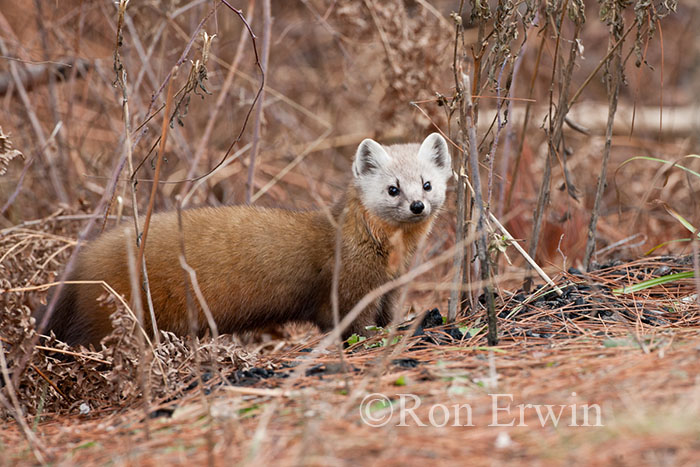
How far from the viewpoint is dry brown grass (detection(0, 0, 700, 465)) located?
276cm

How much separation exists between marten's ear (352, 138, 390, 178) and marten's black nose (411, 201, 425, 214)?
0.49m

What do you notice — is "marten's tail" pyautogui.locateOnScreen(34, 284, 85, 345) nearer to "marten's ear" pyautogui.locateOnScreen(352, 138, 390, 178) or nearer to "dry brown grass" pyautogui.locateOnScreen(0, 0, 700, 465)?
"dry brown grass" pyautogui.locateOnScreen(0, 0, 700, 465)

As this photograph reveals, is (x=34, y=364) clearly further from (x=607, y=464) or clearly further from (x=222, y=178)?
(x=222, y=178)

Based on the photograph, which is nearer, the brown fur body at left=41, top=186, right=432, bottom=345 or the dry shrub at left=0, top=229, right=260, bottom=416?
the dry shrub at left=0, top=229, right=260, bottom=416

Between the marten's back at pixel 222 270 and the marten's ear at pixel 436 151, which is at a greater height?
the marten's ear at pixel 436 151

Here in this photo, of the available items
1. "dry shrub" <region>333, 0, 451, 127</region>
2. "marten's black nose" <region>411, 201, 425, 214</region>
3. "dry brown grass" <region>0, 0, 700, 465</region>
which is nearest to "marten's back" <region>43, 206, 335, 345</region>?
"dry brown grass" <region>0, 0, 700, 465</region>

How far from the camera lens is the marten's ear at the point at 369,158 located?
5.23 metres

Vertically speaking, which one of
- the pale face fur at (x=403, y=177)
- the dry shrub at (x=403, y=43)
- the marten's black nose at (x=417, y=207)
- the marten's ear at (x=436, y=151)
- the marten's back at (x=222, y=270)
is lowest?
the marten's back at (x=222, y=270)

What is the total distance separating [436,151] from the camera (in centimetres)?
530

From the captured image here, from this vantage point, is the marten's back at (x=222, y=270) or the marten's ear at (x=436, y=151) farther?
Result: the marten's ear at (x=436, y=151)

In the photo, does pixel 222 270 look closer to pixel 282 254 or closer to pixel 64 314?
pixel 282 254

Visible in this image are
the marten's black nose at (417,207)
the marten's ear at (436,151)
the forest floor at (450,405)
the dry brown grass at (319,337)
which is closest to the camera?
the forest floor at (450,405)

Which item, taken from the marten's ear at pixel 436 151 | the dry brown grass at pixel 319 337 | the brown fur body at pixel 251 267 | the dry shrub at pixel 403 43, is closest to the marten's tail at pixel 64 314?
the brown fur body at pixel 251 267

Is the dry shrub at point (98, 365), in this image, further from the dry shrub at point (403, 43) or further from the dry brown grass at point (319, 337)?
Answer: the dry shrub at point (403, 43)
